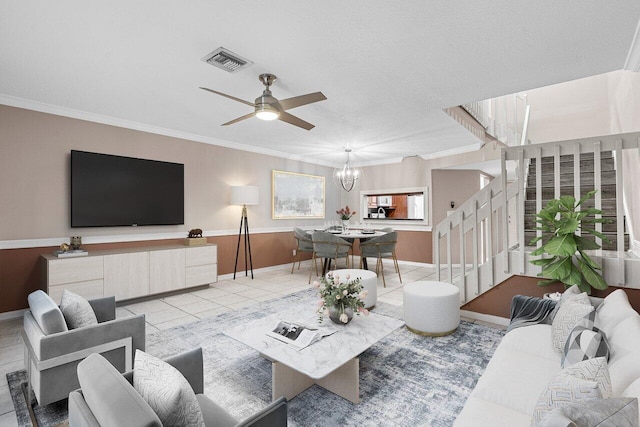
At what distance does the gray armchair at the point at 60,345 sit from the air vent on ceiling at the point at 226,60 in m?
2.19

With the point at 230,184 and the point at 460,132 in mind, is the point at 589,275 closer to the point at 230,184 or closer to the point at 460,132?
the point at 460,132

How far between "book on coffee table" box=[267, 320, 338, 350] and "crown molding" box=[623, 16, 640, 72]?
3.24 m

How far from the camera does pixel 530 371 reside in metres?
1.71

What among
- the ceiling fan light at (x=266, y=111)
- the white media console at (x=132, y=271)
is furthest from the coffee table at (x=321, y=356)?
the white media console at (x=132, y=271)

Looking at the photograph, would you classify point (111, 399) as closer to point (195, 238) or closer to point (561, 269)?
point (561, 269)

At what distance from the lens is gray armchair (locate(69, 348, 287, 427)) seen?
924 mm

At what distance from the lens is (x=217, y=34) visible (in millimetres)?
2344

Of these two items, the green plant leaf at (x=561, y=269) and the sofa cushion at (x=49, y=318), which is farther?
the green plant leaf at (x=561, y=269)

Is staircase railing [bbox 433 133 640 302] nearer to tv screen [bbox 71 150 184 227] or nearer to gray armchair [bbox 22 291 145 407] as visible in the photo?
gray armchair [bbox 22 291 145 407]

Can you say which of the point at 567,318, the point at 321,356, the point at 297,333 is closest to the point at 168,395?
the point at 321,356

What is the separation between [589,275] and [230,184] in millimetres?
5161

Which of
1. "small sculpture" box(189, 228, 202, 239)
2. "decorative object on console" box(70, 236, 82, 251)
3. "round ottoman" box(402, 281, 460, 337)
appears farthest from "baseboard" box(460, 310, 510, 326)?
"decorative object on console" box(70, 236, 82, 251)

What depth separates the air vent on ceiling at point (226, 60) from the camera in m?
2.58

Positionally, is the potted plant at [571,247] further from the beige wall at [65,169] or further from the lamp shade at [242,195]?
the beige wall at [65,169]
